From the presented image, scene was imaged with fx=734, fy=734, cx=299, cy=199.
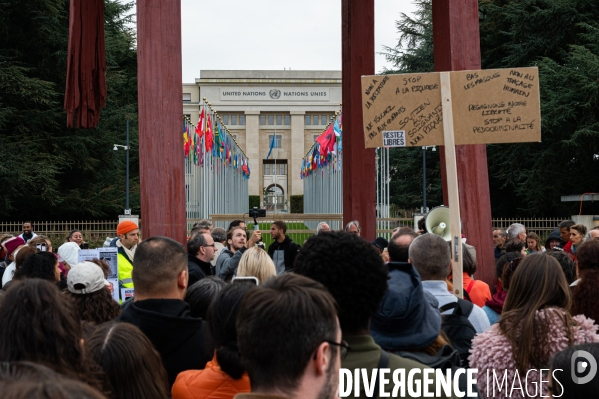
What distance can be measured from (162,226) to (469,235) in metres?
3.27

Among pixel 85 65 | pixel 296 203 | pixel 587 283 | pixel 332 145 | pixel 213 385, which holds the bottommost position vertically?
pixel 213 385

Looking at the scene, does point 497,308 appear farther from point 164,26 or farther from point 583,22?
point 583,22

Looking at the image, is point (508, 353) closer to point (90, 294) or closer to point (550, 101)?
point (90, 294)

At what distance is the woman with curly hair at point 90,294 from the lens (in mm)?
3912

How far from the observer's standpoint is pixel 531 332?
3.28 m

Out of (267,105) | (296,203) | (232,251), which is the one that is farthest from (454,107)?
(267,105)

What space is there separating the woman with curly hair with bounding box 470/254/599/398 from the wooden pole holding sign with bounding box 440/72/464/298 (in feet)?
3.89

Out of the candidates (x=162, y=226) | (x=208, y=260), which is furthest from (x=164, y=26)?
(x=208, y=260)

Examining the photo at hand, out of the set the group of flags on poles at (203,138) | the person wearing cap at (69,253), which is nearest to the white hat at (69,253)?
the person wearing cap at (69,253)

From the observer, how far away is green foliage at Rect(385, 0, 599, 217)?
28.6 metres

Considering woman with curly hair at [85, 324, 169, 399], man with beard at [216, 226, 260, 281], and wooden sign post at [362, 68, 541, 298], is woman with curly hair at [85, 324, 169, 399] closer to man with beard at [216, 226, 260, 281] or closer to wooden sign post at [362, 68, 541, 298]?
wooden sign post at [362, 68, 541, 298]

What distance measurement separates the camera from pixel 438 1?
28.2ft

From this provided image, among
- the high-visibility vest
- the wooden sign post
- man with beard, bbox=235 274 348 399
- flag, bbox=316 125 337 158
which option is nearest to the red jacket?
man with beard, bbox=235 274 348 399

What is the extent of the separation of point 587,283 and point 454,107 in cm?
185
